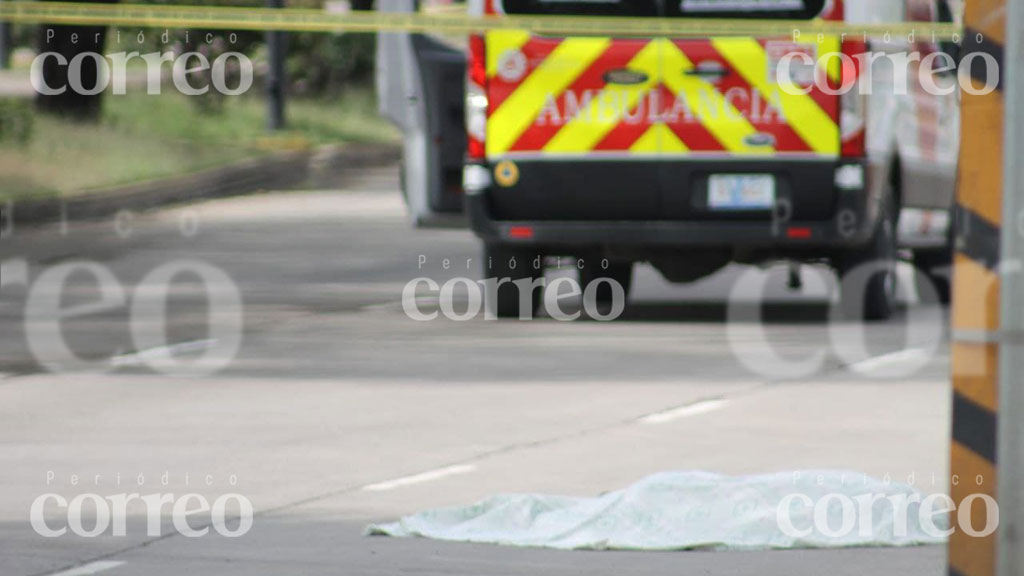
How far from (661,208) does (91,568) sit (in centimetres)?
761

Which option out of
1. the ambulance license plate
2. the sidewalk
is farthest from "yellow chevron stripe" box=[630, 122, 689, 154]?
the sidewalk

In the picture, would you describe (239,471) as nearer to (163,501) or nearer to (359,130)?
(163,501)

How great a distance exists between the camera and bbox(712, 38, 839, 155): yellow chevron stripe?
13.9m

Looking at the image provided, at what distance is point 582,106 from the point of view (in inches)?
556

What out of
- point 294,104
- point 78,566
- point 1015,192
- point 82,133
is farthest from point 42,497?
point 294,104

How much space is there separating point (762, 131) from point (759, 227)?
1.77 feet

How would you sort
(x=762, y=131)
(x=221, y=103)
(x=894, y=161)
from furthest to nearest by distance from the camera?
(x=221, y=103) → (x=894, y=161) → (x=762, y=131)

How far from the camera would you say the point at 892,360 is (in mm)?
12703

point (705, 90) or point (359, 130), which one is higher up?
point (705, 90)

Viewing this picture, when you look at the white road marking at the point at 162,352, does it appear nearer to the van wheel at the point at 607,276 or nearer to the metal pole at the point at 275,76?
the van wheel at the point at 607,276

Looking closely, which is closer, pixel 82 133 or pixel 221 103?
pixel 82 133

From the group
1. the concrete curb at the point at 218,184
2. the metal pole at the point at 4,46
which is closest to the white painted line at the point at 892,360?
the concrete curb at the point at 218,184

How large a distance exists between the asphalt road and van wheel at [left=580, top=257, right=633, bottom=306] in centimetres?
26

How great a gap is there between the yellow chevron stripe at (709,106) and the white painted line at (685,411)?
3.32 metres
